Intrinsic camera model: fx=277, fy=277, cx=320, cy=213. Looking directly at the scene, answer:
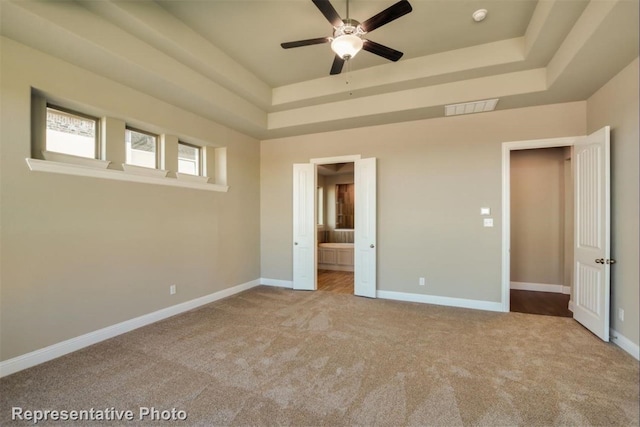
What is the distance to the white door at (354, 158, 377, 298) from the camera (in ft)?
14.6

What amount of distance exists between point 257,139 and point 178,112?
5.56 ft

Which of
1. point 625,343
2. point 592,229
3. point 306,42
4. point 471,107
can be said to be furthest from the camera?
point 471,107

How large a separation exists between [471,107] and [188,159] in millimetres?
4144

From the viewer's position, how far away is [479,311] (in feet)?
12.5

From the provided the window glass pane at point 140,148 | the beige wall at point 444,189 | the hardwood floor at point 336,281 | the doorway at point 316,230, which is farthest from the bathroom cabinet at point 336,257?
the window glass pane at point 140,148

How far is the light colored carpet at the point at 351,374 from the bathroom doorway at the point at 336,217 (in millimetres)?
3385

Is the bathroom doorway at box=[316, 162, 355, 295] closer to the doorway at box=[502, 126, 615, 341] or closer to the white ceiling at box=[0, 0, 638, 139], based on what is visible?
the white ceiling at box=[0, 0, 638, 139]

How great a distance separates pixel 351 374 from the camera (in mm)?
2295

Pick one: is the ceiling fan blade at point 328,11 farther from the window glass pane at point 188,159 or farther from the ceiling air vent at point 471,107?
the window glass pane at point 188,159

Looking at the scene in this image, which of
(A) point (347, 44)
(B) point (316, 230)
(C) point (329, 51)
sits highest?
(C) point (329, 51)

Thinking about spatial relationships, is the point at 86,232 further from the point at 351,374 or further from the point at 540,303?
the point at 540,303

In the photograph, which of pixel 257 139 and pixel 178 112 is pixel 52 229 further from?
pixel 257 139

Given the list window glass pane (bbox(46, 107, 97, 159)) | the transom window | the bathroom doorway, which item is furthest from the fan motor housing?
the bathroom doorway

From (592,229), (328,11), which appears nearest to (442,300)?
(592,229)
